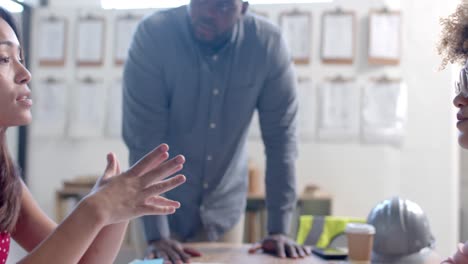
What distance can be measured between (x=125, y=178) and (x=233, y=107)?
803 mm

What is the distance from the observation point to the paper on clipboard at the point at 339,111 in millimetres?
3174

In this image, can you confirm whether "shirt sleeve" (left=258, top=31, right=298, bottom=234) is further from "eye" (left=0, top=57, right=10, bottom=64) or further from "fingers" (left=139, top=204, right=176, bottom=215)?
"eye" (left=0, top=57, right=10, bottom=64)

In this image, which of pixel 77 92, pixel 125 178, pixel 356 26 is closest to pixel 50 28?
pixel 77 92

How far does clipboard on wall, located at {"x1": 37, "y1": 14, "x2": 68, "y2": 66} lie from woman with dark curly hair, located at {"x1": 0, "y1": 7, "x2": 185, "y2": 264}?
8.22 feet

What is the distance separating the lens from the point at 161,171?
89 centimetres

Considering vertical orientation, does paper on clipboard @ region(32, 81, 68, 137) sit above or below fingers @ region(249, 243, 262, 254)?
above

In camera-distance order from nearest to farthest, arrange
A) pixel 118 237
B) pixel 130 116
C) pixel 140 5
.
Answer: pixel 118 237 < pixel 130 116 < pixel 140 5

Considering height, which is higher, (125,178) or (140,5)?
(140,5)

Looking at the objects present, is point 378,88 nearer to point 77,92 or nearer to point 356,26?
point 356,26

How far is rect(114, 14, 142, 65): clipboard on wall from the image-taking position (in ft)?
11.2

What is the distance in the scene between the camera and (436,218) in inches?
122

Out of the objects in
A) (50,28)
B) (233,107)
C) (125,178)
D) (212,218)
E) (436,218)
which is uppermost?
(50,28)

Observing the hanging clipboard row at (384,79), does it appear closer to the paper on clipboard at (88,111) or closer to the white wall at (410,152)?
the white wall at (410,152)

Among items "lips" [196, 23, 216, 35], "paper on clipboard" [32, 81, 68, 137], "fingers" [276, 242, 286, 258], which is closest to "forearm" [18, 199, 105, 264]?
"fingers" [276, 242, 286, 258]
